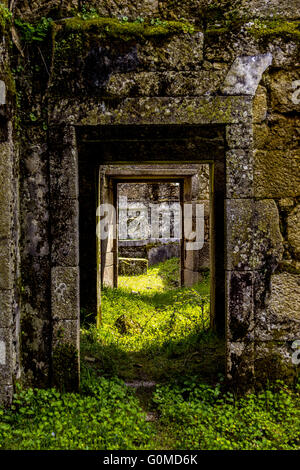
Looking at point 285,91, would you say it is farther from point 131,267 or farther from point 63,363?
point 131,267

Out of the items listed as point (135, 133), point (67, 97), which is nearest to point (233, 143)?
point (135, 133)

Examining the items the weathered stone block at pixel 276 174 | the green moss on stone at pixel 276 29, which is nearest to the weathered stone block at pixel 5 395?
the weathered stone block at pixel 276 174

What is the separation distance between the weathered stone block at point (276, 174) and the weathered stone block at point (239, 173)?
6cm

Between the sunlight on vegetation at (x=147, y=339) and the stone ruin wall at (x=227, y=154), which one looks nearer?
the stone ruin wall at (x=227, y=154)

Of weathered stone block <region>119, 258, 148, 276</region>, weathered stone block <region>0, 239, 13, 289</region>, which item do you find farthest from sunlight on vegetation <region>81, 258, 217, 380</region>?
weathered stone block <region>119, 258, 148, 276</region>

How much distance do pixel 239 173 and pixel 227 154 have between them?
18 centimetres

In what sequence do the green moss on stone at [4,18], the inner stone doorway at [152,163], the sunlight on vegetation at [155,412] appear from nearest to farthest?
1. the sunlight on vegetation at [155,412]
2. the green moss on stone at [4,18]
3. the inner stone doorway at [152,163]

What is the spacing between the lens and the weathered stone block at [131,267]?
1146 centimetres

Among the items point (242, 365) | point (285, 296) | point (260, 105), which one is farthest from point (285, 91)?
point (242, 365)

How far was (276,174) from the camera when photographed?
9.58 ft

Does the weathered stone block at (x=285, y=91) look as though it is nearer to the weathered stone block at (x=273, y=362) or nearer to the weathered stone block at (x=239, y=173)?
the weathered stone block at (x=239, y=173)

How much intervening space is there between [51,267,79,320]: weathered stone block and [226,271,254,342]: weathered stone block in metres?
1.30

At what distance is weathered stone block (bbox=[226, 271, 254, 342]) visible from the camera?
2.90m

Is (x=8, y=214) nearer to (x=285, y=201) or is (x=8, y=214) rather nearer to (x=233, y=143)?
(x=233, y=143)
